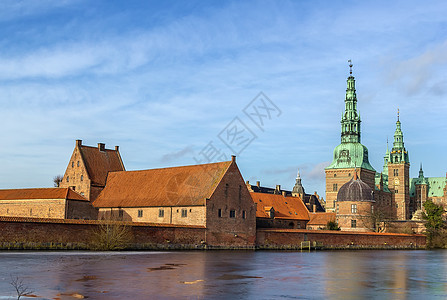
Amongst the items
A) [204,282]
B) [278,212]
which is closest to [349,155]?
[278,212]

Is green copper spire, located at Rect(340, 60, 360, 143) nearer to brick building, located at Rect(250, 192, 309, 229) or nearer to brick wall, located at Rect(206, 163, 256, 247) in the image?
brick building, located at Rect(250, 192, 309, 229)

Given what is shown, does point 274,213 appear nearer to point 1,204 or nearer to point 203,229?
point 203,229

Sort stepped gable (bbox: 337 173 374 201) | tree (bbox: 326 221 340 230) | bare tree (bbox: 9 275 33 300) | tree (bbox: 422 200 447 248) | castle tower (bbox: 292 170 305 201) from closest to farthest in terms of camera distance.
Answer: bare tree (bbox: 9 275 33 300) → tree (bbox: 422 200 447 248) → tree (bbox: 326 221 340 230) → stepped gable (bbox: 337 173 374 201) → castle tower (bbox: 292 170 305 201)

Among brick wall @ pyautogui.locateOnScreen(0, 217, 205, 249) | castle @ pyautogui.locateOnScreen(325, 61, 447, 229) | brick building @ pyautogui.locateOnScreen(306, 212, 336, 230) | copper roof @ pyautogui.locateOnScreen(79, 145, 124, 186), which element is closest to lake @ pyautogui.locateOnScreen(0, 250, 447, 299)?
brick wall @ pyautogui.locateOnScreen(0, 217, 205, 249)

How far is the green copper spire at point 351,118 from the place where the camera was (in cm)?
12381

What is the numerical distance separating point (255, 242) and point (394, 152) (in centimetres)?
10557

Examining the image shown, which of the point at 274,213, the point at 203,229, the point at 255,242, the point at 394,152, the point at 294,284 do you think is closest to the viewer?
the point at 294,284

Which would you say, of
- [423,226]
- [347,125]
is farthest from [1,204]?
[347,125]

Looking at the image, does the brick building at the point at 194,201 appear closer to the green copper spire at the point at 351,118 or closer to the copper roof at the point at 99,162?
the copper roof at the point at 99,162

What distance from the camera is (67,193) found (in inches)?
2290

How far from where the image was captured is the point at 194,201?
53781 millimetres

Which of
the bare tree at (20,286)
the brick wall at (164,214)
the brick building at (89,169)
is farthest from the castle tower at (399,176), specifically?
the bare tree at (20,286)

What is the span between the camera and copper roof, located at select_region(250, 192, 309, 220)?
75969 millimetres

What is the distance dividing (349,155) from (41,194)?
81.0 m
